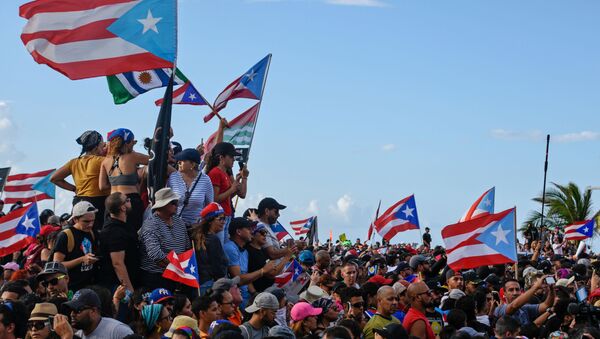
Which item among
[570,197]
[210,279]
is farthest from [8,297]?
[570,197]

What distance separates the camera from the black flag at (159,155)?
1097 cm

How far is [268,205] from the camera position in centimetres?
1328

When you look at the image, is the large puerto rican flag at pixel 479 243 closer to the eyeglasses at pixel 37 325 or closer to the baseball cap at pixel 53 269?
the baseball cap at pixel 53 269

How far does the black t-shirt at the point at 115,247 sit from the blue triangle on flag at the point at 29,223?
3.42 m

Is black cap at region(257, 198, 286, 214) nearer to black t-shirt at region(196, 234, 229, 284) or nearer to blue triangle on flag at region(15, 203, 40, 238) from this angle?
black t-shirt at region(196, 234, 229, 284)

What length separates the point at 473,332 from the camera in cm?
1006

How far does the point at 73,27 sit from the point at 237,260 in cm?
344

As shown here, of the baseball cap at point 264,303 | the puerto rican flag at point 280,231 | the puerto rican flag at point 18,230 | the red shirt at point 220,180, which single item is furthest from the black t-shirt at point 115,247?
the puerto rican flag at point 280,231

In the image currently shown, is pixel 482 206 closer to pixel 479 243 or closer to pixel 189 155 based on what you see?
pixel 479 243

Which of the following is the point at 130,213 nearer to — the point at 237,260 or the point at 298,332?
the point at 237,260

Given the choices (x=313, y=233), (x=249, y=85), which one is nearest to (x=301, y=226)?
(x=313, y=233)

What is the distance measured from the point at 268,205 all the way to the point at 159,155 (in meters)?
2.56

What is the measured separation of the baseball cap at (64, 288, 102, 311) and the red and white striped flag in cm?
1287

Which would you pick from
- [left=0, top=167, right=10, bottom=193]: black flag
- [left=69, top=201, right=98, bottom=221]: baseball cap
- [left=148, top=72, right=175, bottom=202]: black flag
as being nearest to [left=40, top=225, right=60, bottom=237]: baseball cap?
[left=148, top=72, right=175, bottom=202]: black flag
